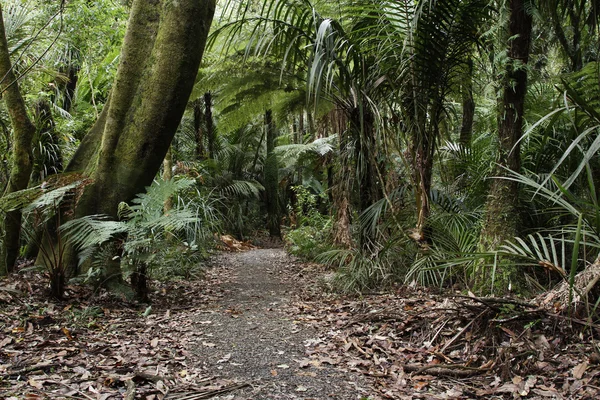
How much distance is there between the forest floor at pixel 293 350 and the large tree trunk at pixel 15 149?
1.43ft

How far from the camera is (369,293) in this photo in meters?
3.87

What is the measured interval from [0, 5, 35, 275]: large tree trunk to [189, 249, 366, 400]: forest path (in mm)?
1767

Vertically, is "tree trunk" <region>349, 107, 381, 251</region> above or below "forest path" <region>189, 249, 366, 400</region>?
above

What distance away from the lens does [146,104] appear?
364cm

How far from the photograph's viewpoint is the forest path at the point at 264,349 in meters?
2.04

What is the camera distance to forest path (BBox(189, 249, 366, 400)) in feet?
6.68

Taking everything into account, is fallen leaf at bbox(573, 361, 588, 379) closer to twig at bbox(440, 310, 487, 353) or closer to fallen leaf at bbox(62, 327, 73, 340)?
twig at bbox(440, 310, 487, 353)

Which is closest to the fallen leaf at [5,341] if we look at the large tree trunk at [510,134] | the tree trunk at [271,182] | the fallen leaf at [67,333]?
the fallen leaf at [67,333]

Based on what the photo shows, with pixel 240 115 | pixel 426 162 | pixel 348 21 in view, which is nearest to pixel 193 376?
pixel 426 162

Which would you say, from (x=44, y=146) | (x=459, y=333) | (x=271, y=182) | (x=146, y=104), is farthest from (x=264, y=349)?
(x=271, y=182)

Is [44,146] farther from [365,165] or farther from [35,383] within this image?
[35,383]

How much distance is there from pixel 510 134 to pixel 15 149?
3.91 metres

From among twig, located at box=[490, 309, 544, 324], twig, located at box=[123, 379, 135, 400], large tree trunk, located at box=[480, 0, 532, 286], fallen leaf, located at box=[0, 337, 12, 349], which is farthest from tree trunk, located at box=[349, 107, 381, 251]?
fallen leaf, located at box=[0, 337, 12, 349]

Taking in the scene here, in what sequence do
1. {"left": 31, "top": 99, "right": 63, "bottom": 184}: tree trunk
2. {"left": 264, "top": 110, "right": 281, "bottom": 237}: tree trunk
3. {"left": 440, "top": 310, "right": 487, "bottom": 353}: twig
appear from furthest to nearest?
{"left": 264, "top": 110, "right": 281, "bottom": 237}: tree trunk → {"left": 31, "top": 99, "right": 63, "bottom": 184}: tree trunk → {"left": 440, "top": 310, "right": 487, "bottom": 353}: twig
